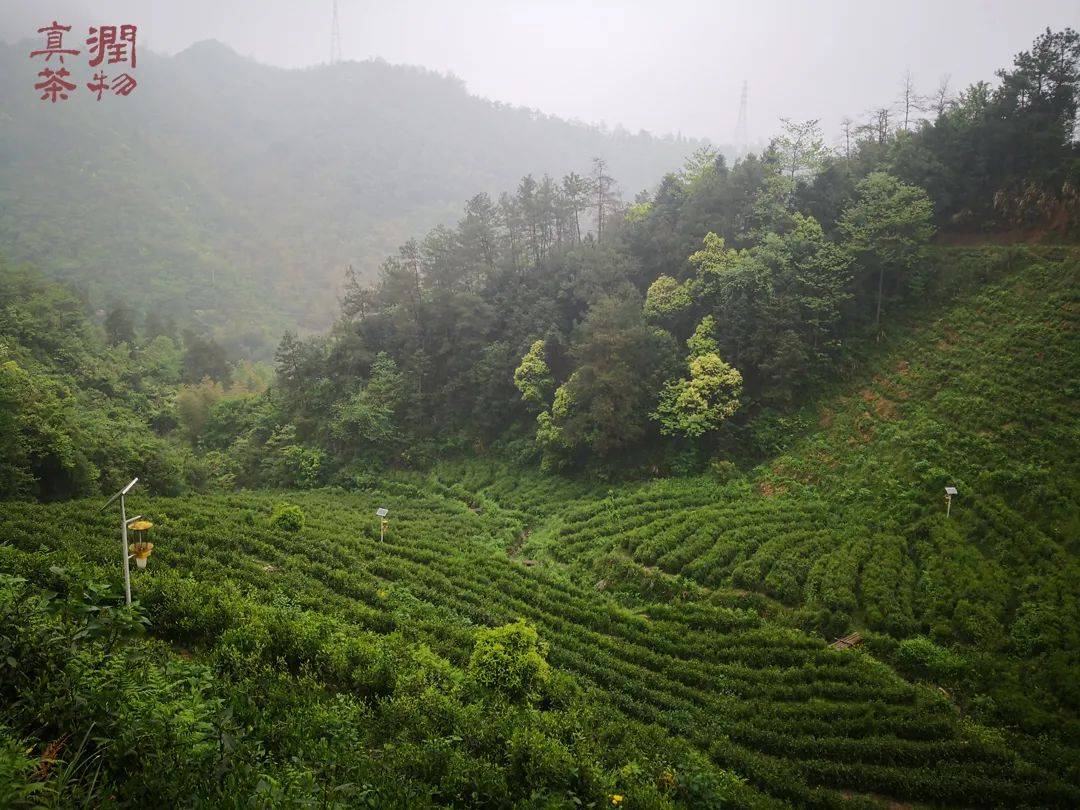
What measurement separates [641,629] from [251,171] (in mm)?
128714

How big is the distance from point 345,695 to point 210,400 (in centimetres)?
3976

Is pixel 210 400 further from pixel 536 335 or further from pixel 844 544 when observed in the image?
pixel 844 544

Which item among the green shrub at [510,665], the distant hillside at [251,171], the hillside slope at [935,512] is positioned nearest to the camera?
the green shrub at [510,665]

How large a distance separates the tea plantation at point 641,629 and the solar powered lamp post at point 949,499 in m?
0.20

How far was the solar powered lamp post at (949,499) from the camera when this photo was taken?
18078 millimetres

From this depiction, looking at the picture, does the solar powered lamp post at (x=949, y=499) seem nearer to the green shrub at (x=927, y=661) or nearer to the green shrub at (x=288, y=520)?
the green shrub at (x=927, y=661)

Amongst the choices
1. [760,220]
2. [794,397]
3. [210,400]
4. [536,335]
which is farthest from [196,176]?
[794,397]

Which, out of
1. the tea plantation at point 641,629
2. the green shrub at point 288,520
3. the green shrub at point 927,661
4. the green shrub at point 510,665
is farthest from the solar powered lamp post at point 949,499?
the green shrub at point 288,520

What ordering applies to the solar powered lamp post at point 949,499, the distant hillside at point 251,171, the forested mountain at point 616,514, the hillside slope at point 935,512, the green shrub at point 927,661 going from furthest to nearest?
the distant hillside at point 251,171
the solar powered lamp post at point 949,499
the hillside slope at point 935,512
the green shrub at point 927,661
the forested mountain at point 616,514

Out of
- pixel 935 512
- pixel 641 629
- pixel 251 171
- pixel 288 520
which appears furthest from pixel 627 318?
pixel 251 171

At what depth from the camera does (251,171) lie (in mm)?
115875

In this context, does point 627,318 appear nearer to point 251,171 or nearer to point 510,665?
point 510,665

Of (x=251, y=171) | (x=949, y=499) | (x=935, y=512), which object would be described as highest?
(x=251, y=171)

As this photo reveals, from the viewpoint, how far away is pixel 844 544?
18891mm
